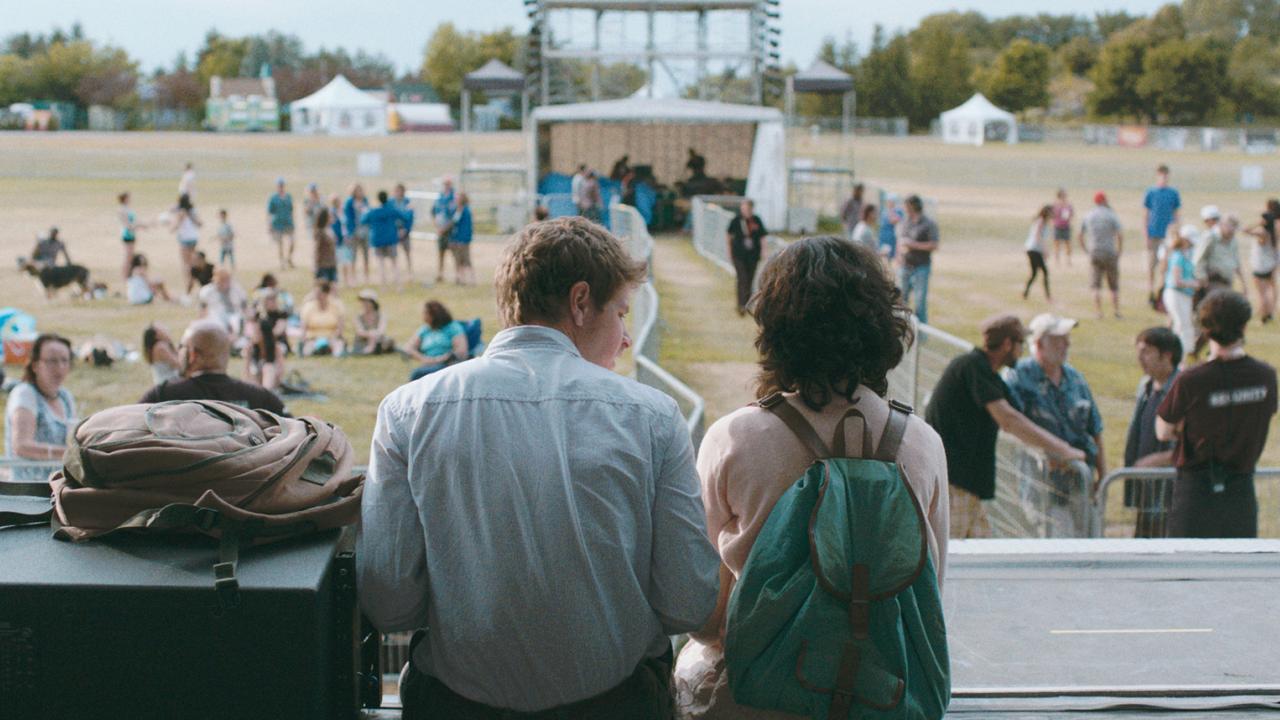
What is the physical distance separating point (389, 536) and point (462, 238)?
18.0m

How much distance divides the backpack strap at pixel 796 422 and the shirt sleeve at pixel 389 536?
70 centimetres

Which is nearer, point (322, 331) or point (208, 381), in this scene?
point (208, 381)

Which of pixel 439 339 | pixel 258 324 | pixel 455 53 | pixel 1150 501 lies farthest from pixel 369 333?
pixel 455 53

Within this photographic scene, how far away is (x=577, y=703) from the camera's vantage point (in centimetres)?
224

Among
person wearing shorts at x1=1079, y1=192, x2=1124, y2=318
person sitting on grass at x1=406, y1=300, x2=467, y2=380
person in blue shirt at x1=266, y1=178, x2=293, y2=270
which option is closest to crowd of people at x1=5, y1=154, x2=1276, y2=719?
person sitting on grass at x1=406, y1=300, x2=467, y2=380

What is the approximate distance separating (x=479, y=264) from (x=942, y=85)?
325ft

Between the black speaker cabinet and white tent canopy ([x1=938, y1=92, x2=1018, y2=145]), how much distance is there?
8754 cm

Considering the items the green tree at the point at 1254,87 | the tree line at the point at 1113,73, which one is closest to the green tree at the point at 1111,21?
the tree line at the point at 1113,73

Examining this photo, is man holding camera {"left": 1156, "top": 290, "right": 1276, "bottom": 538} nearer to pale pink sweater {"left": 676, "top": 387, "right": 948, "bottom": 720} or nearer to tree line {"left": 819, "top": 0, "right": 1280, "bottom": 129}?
pale pink sweater {"left": 676, "top": 387, "right": 948, "bottom": 720}

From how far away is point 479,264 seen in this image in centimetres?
2381

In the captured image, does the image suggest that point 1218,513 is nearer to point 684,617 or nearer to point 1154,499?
point 1154,499

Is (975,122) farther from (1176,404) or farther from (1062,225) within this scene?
(1176,404)

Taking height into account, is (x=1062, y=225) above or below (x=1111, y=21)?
below

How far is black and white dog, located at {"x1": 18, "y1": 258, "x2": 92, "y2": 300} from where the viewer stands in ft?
59.7
